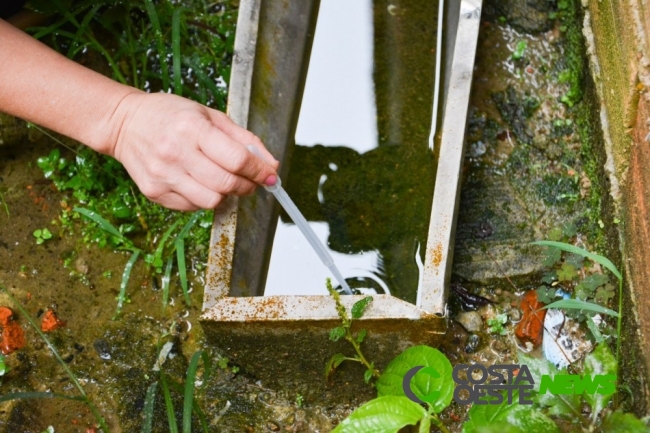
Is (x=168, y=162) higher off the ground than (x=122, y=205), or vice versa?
(x=168, y=162)

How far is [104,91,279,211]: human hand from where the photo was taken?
1.63 meters

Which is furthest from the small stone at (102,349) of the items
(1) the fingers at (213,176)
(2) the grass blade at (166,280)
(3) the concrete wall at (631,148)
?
(3) the concrete wall at (631,148)

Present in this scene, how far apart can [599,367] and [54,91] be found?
140 cm

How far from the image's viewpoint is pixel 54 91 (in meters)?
1.75

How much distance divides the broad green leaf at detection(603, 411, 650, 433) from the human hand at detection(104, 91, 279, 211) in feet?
2.92

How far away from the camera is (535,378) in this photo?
1.63m

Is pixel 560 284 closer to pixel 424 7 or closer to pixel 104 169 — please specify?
pixel 424 7

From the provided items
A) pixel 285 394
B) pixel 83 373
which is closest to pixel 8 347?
pixel 83 373

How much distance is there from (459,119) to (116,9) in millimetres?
1263

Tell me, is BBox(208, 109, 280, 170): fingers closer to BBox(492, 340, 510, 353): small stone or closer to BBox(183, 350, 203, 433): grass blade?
BBox(183, 350, 203, 433): grass blade

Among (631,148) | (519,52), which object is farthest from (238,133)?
(519,52)

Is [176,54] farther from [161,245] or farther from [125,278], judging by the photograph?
[125,278]

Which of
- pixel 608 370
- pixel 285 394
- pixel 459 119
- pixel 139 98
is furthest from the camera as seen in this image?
pixel 285 394

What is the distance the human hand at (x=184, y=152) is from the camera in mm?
1626
